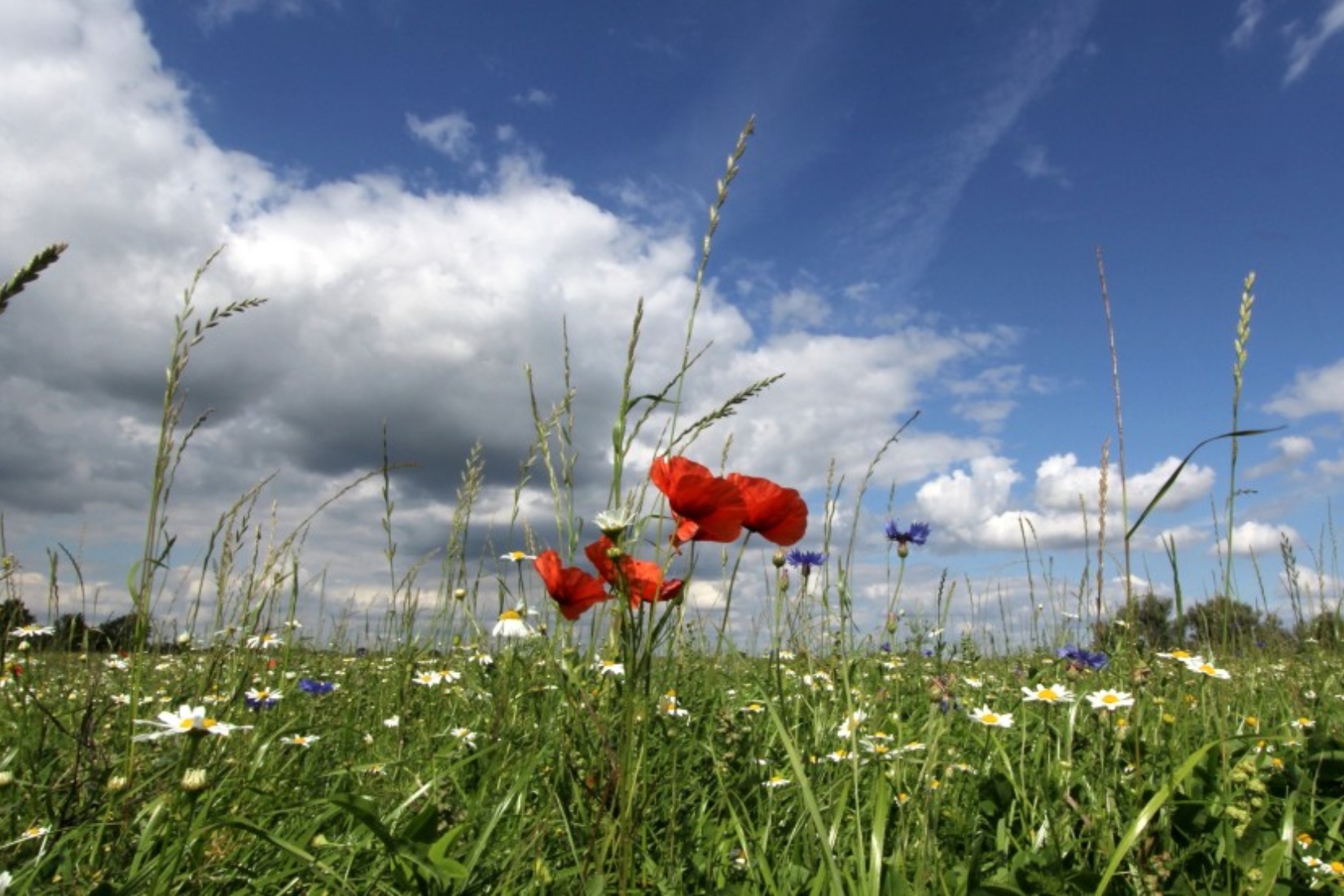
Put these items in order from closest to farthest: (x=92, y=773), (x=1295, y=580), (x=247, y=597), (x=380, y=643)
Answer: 1. (x=92, y=773)
2. (x=247, y=597)
3. (x=1295, y=580)
4. (x=380, y=643)

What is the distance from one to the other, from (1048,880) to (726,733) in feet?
2.96

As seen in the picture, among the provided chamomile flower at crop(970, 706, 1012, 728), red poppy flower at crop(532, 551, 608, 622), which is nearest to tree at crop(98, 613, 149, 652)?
red poppy flower at crop(532, 551, 608, 622)

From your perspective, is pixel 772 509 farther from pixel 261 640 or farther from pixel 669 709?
pixel 261 640

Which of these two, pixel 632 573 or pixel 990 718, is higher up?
pixel 632 573

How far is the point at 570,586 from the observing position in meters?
1.62

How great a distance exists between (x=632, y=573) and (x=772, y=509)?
0.30 metres

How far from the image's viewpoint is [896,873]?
1.57m

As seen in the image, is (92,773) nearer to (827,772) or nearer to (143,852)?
(143,852)

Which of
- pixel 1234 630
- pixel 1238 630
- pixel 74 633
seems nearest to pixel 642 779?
pixel 74 633

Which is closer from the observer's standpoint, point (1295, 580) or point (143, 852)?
point (143, 852)

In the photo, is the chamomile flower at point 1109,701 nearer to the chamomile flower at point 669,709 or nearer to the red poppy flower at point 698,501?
the chamomile flower at point 669,709

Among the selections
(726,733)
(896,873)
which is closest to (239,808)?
(726,733)

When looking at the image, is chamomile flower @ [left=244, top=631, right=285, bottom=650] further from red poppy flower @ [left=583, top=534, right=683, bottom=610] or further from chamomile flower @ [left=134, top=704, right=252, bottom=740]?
red poppy flower @ [left=583, top=534, right=683, bottom=610]

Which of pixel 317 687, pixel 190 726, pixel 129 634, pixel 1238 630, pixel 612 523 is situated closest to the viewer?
pixel 612 523
